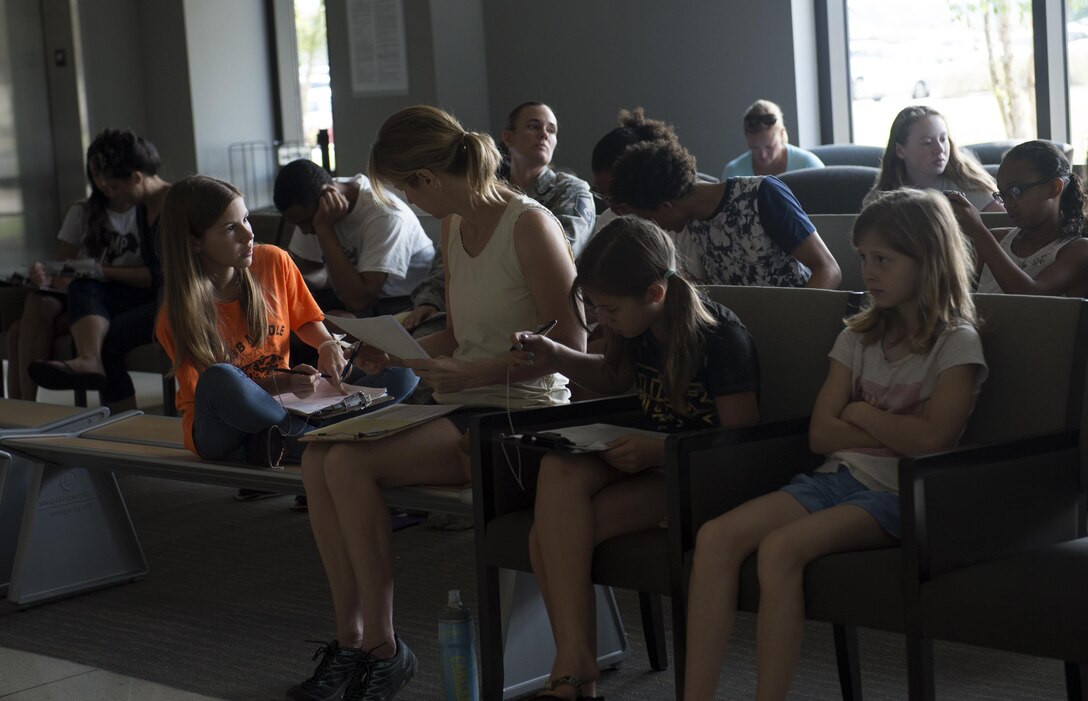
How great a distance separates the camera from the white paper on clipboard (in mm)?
2453

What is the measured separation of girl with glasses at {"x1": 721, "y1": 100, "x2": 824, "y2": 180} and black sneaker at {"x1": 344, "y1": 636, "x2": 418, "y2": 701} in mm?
3643

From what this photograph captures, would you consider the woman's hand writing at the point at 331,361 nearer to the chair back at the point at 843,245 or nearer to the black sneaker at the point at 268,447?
the black sneaker at the point at 268,447

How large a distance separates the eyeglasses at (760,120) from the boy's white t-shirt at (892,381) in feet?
11.7

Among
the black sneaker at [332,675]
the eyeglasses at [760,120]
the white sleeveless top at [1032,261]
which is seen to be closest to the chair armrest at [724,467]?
the black sneaker at [332,675]

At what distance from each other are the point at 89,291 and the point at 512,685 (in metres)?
3.12

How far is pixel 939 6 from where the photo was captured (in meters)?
6.34

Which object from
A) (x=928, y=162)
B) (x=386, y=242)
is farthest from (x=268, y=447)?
(x=928, y=162)

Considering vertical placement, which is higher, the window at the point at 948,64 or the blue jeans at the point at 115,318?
the window at the point at 948,64

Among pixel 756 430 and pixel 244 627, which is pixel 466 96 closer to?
pixel 244 627

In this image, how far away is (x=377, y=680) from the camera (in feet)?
8.18

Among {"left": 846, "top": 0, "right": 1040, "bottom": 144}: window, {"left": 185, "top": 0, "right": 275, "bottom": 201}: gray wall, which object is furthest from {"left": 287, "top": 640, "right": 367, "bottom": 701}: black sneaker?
→ {"left": 185, "top": 0, "right": 275, "bottom": 201}: gray wall

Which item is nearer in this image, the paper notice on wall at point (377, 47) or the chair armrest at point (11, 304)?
the chair armrest at point (11, 304)

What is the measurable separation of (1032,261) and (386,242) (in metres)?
2.13

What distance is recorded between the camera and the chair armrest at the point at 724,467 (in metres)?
2.07
